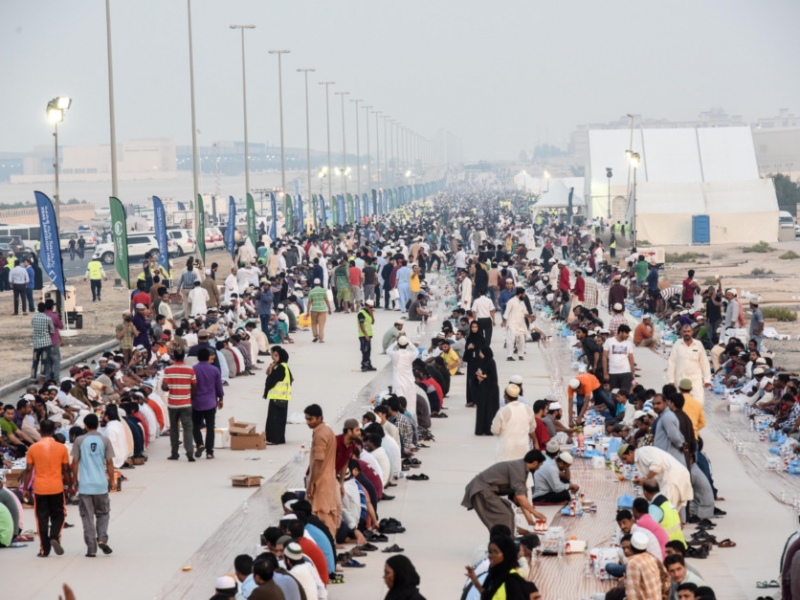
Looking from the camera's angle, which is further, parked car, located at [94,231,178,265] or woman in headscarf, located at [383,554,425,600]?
parked car, located at [94,231,178,265]

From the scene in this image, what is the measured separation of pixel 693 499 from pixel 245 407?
8.87m

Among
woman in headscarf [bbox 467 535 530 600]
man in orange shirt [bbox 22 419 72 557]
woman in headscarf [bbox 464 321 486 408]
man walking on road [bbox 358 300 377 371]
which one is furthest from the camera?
man walking on road [bbox 358 300 377 371]

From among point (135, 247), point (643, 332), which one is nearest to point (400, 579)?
point (643, 332)

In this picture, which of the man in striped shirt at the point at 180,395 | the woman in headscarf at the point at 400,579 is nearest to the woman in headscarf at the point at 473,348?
the man in striped shirt at the point at 180,395

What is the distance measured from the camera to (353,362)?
24.6 meters

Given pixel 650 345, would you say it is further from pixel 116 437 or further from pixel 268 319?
pixel 116 437

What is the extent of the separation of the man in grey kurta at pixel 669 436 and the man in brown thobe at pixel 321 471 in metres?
3.27

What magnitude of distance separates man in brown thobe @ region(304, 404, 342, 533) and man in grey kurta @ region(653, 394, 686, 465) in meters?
3.27

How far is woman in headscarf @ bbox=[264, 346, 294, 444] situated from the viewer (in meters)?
16.7

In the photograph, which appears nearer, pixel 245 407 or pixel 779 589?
pixel 779 589

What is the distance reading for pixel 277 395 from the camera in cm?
1672

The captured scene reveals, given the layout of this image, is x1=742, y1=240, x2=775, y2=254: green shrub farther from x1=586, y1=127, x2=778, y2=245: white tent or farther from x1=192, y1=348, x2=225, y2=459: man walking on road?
x1=192, y1=348, x2=225, y2=459: man walking on road

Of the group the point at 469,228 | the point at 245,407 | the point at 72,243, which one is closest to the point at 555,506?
the point at 245,407

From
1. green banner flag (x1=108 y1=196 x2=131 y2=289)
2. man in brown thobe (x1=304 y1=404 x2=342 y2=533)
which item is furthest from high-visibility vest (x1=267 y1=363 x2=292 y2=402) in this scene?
green banner flag (x1=108 y1=196 x2=131 y2=289)
